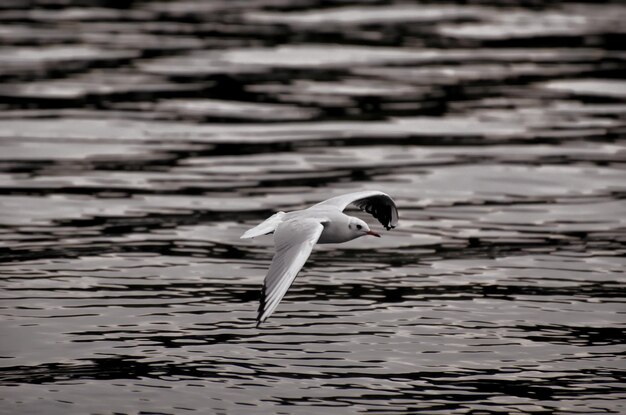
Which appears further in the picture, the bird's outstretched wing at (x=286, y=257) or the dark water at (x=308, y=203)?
the dark water at (x=308, y=203)

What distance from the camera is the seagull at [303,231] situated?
1045 cm

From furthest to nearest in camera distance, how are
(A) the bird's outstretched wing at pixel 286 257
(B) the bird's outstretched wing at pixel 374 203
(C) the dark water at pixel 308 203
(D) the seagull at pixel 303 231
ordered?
(B) the bird's outstretched wing at pixel 374 203
(C) the dark water at pixel 308 203
(D) the seagull at pixel 303 231
(A) the bird's outstretched wing at pixel 286 257

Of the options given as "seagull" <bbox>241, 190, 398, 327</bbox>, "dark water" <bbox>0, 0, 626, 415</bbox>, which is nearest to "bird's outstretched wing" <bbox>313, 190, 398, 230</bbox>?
"seagull" <bbox>241, 190, 398, 327</bbox>

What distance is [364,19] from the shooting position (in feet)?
106

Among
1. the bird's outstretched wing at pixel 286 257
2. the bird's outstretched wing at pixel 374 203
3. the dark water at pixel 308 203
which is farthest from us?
the bird's outstretched wing at pixel 374 203

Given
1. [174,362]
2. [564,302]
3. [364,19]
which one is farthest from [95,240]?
[364,19]

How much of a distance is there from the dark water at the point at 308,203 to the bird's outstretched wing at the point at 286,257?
1085 millimetres

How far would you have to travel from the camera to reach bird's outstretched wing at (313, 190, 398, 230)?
13305 millimetres

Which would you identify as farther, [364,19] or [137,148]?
[364,19]

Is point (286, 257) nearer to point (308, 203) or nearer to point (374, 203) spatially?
point (374, 203)

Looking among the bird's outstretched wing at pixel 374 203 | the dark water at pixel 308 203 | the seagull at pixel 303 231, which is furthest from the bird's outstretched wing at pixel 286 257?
the bird's outstretched wing at pixel 374 203

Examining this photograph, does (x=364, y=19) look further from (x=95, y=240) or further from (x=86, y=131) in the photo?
(x=95, y=240)

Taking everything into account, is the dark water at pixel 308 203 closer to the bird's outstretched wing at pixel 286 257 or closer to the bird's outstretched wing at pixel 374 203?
the bird's outstretched wing at pixel 374 203

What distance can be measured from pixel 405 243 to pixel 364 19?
54.5 ft
